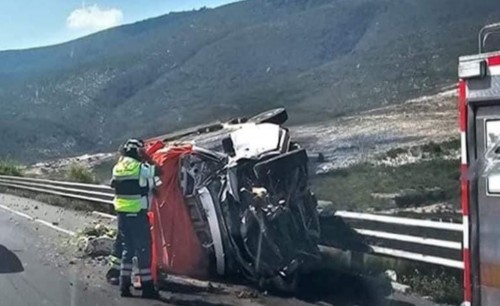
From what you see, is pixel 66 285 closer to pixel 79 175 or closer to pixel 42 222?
pixel 42 222

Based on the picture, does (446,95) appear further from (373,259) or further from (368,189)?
(373,259)

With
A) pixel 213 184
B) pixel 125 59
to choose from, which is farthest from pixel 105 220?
pixel 125 59

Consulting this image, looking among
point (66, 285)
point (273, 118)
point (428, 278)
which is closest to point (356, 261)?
point (428, 278)

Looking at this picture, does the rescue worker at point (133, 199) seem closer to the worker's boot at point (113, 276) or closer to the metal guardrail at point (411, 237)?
the worker's boot at point (113, 276)

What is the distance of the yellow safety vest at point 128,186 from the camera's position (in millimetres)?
9688

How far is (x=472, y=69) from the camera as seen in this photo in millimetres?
4891

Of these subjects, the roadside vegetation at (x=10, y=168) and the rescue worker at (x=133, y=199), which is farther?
the roadside vegetation at (x=10, y=168)

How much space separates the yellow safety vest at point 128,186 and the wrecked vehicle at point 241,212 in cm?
57

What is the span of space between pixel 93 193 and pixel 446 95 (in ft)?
33.0

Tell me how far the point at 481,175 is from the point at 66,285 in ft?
21.1

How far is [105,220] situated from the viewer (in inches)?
696

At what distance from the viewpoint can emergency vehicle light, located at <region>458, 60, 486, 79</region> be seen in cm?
484

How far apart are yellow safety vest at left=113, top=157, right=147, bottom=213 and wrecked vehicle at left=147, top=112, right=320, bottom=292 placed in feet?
1.86

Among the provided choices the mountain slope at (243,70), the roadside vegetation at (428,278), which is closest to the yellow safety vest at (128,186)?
the roadside vegetation at (428,278)
